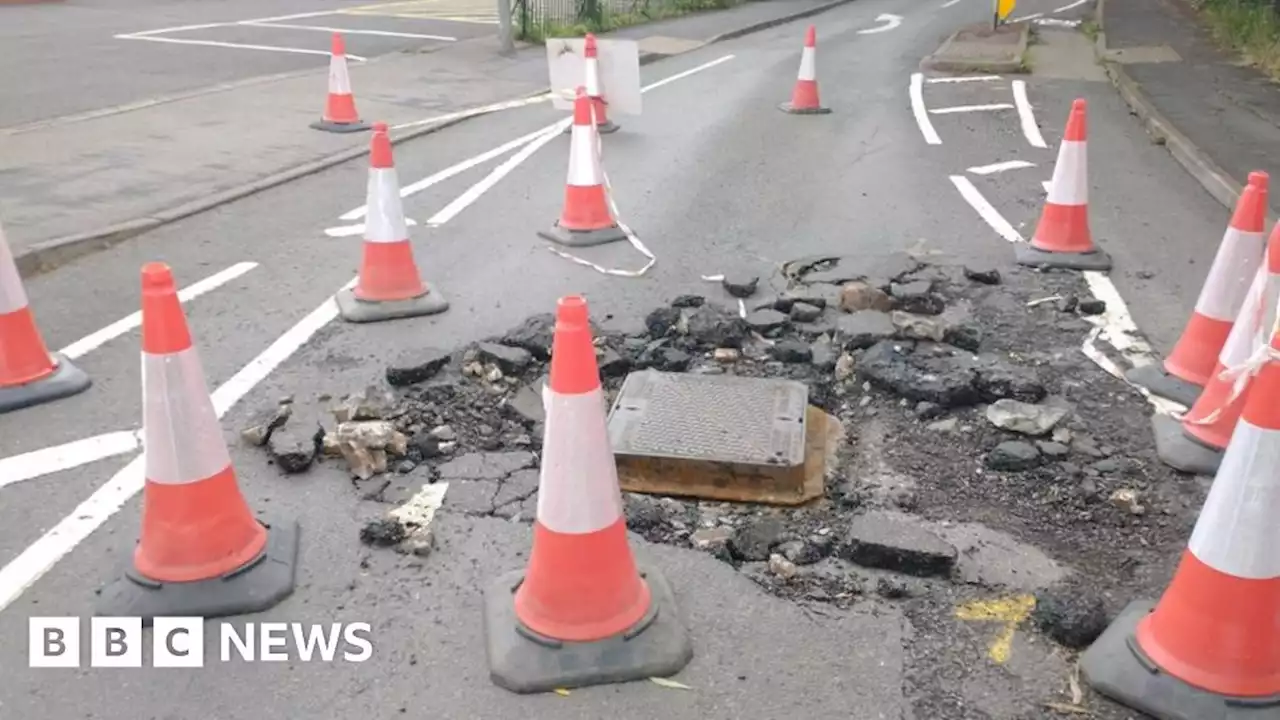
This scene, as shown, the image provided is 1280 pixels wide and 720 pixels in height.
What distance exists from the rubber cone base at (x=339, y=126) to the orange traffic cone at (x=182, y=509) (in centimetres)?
776

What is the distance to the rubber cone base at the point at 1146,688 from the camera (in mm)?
2842

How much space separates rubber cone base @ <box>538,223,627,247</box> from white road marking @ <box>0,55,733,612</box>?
7.48 ft

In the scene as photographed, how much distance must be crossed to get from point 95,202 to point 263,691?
18.9ft

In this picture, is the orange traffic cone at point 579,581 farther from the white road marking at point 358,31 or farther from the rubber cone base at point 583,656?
the white road marking at point 358,31

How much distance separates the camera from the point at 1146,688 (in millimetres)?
2936

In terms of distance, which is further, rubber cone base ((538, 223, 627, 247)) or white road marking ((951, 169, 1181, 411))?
rubber cone base ((538, 223, 627, 247))

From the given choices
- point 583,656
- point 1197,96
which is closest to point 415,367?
point 583,656

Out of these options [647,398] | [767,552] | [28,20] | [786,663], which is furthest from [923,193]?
[28,20]

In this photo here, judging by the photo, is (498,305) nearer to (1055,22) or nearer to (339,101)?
(339,101)

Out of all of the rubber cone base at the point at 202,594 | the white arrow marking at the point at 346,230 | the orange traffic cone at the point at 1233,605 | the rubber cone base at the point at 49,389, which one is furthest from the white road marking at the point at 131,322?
the orange traffic cone at the point at 1233,605

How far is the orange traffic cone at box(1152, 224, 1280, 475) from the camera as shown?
418 centimetres

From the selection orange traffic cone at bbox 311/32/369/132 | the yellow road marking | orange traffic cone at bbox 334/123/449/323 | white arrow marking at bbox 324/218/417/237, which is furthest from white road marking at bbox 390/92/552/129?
the yellow road marking

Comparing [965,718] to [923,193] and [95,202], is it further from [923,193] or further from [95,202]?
[95,202]

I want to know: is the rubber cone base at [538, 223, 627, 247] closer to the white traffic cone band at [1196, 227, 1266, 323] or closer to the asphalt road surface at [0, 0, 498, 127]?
the white traffic cone band at [1196, 227, 1266, 323]
